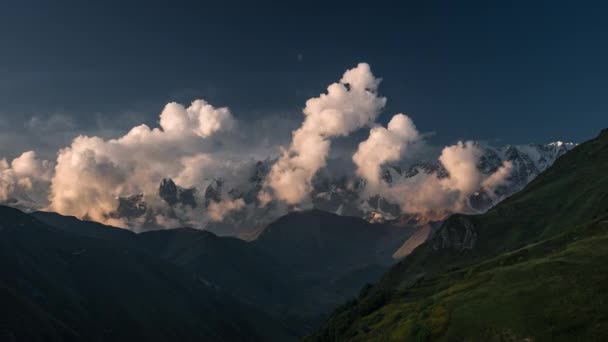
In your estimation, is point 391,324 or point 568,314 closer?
point 568,314

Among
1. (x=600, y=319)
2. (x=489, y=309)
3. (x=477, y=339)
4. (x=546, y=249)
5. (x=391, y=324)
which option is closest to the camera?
(x=600, y=319)

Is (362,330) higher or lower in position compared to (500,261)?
lower

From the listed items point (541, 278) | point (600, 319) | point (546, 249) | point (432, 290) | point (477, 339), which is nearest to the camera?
point (600, 319)

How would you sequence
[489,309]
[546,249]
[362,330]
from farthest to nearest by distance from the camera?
[546,249], [362,330], [489,309]

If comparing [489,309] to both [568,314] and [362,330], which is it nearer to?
[568,314]

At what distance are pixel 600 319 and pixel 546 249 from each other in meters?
69.1

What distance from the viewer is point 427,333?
65.6m

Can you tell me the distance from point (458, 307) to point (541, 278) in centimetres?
1219

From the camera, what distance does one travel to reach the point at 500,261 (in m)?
123

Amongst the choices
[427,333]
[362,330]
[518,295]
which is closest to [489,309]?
[518,295]

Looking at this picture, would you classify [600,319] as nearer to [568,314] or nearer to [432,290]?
[568,314]

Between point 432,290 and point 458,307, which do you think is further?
point 432,290

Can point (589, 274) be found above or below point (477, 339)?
above

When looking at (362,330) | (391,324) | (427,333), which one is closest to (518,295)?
(427,333)
